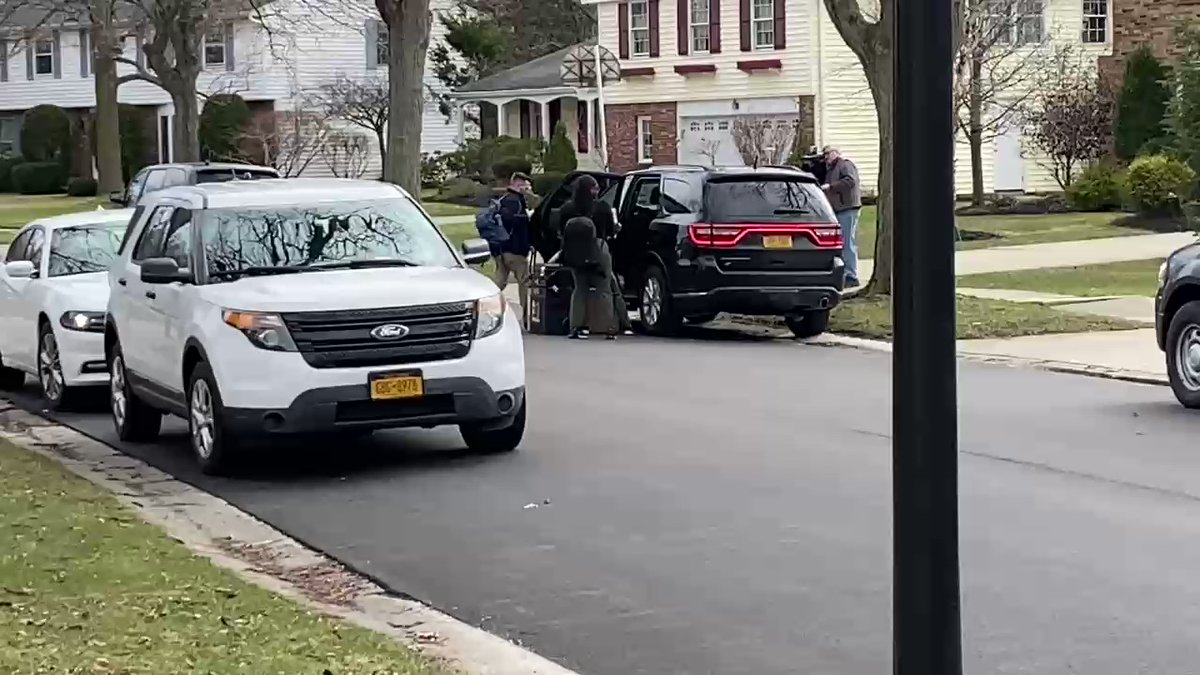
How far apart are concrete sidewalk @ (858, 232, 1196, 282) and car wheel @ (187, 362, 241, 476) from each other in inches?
602

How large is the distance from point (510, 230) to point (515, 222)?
11 cm

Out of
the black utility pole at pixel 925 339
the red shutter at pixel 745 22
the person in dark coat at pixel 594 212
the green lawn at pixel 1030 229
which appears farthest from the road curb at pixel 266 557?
the red shutter at pixel 745 22

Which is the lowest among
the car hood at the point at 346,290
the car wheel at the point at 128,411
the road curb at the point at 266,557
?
the road curb at the point at 266,557

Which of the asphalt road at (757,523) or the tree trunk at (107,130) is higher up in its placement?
the tree trunk at (107,130)

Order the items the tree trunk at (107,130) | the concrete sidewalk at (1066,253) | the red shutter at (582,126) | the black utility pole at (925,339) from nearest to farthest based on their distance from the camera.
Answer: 1. the black utility pole at (925,339)
2. the concrete sidewalk at (1066,253)
3. the tree trunk at (107,130)
4. the red shutter at (582,126)

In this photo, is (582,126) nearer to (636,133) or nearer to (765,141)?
(636,133)

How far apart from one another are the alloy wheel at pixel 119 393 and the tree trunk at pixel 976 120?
85.7 feet

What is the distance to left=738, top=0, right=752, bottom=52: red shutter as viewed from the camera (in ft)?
155

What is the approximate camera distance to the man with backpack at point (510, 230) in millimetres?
22672

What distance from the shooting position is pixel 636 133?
5134cm

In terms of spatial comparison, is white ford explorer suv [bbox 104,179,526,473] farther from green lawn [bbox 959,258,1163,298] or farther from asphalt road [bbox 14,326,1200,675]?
green lawn [bbox 959,258,1163,298]

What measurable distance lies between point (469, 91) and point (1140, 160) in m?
26.1

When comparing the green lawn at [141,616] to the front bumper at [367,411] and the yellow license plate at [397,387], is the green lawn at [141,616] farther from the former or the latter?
the yellow license plate at [397,387]

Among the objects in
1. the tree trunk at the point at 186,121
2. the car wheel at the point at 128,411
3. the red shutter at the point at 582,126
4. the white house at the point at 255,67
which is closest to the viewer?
the car wheel at the point at 128,411
